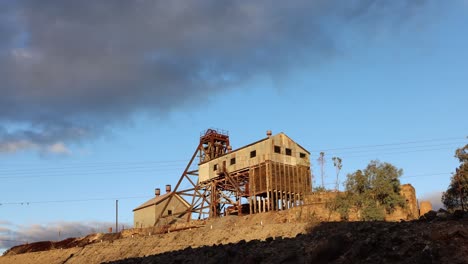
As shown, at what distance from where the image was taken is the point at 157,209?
72.9 meters

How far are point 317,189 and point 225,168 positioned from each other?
48.7 ft

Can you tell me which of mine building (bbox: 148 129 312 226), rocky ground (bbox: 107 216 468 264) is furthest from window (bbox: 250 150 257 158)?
rocky ground (bbox: 107 216 468 264)

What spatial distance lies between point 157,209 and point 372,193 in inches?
1480

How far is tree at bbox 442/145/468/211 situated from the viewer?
48.3 m

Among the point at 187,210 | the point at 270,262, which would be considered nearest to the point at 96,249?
the point at 187,210

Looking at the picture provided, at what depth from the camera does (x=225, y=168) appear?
63594 mm

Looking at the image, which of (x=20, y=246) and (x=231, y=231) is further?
(x=20, y=246)

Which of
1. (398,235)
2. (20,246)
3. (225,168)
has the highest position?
(225,168)

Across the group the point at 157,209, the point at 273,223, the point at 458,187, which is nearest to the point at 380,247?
the point at 273,223

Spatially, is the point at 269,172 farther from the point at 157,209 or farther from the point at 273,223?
the point at 157,209

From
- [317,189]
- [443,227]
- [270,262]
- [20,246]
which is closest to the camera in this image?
[443,227]

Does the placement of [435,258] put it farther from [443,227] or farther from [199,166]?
[199,166]

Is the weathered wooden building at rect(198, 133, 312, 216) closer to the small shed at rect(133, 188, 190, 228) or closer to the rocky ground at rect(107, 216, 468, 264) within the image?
the small shed at rect(133, 188, 190, 228)

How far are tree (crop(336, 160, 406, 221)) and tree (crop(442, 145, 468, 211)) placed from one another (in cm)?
740
